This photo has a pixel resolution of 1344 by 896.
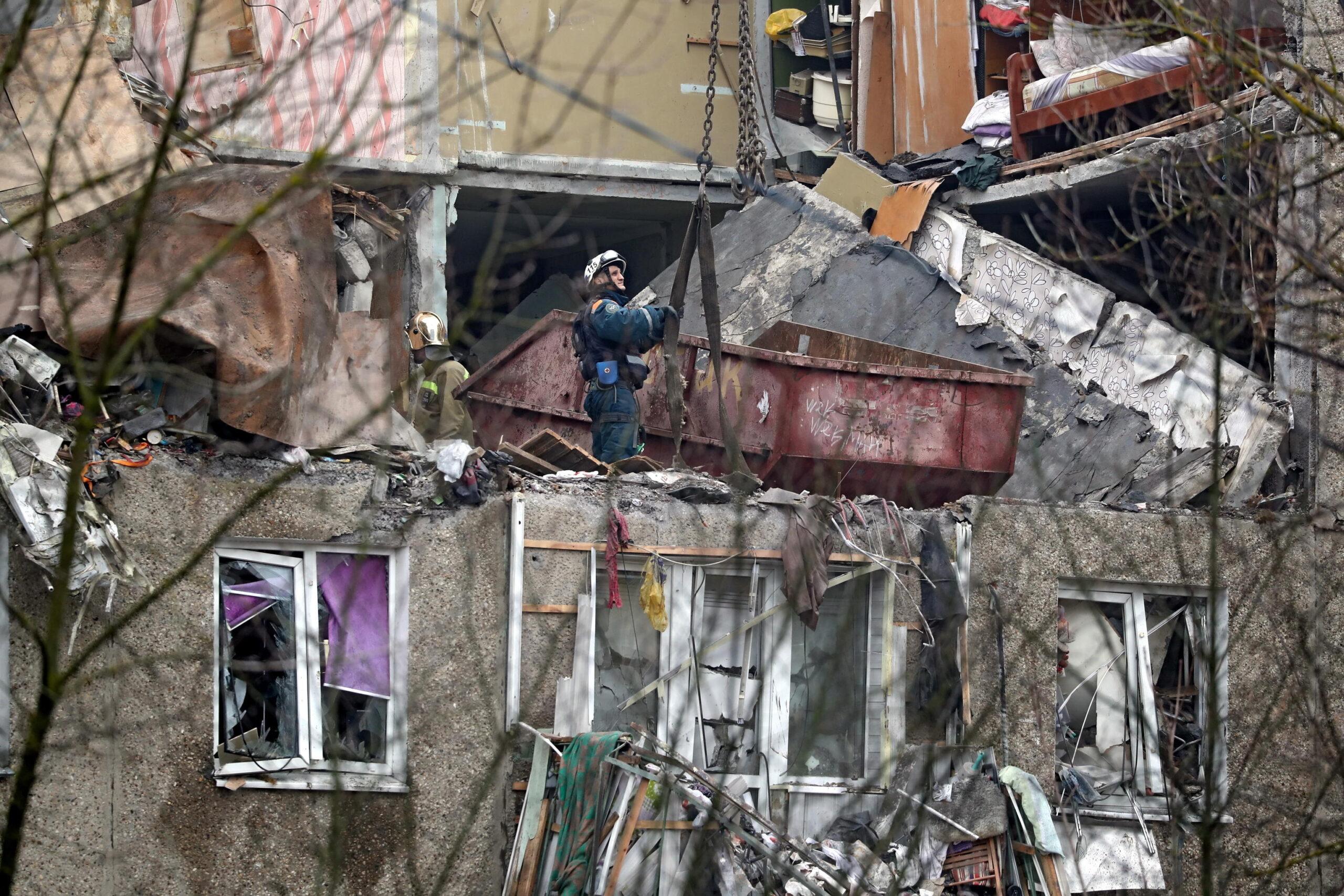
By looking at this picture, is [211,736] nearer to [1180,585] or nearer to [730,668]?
[730,668]

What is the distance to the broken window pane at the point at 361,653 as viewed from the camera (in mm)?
7645

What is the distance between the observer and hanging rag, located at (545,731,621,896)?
723 centimetres

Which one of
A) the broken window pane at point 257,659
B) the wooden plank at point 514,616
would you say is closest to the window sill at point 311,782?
the broken window pane at point 257,659

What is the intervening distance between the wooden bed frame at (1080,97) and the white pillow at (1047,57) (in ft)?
0.42

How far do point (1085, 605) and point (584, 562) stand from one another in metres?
3.24

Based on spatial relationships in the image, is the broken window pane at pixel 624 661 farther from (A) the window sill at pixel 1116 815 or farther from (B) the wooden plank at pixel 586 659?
(A) the window sill at pixel 1116 815

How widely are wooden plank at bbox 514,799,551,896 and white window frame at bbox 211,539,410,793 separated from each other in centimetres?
72

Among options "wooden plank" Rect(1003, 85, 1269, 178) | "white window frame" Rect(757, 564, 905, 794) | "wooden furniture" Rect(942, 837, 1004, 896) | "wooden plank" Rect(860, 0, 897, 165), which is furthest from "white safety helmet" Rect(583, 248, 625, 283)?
"wooden plank" Rect(860, 0, 897, 165)

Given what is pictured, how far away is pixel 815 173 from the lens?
15.6 m

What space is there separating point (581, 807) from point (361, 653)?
1435 millimetres

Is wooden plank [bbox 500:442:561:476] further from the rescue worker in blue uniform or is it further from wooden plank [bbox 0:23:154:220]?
wooden plank [bbox 0:23:154:220]

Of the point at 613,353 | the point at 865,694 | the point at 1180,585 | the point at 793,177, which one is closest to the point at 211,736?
the point at 613,353

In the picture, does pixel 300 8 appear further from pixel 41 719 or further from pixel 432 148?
pixel 41 719

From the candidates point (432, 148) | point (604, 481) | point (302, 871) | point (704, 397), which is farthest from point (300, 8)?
point (302, 871)
